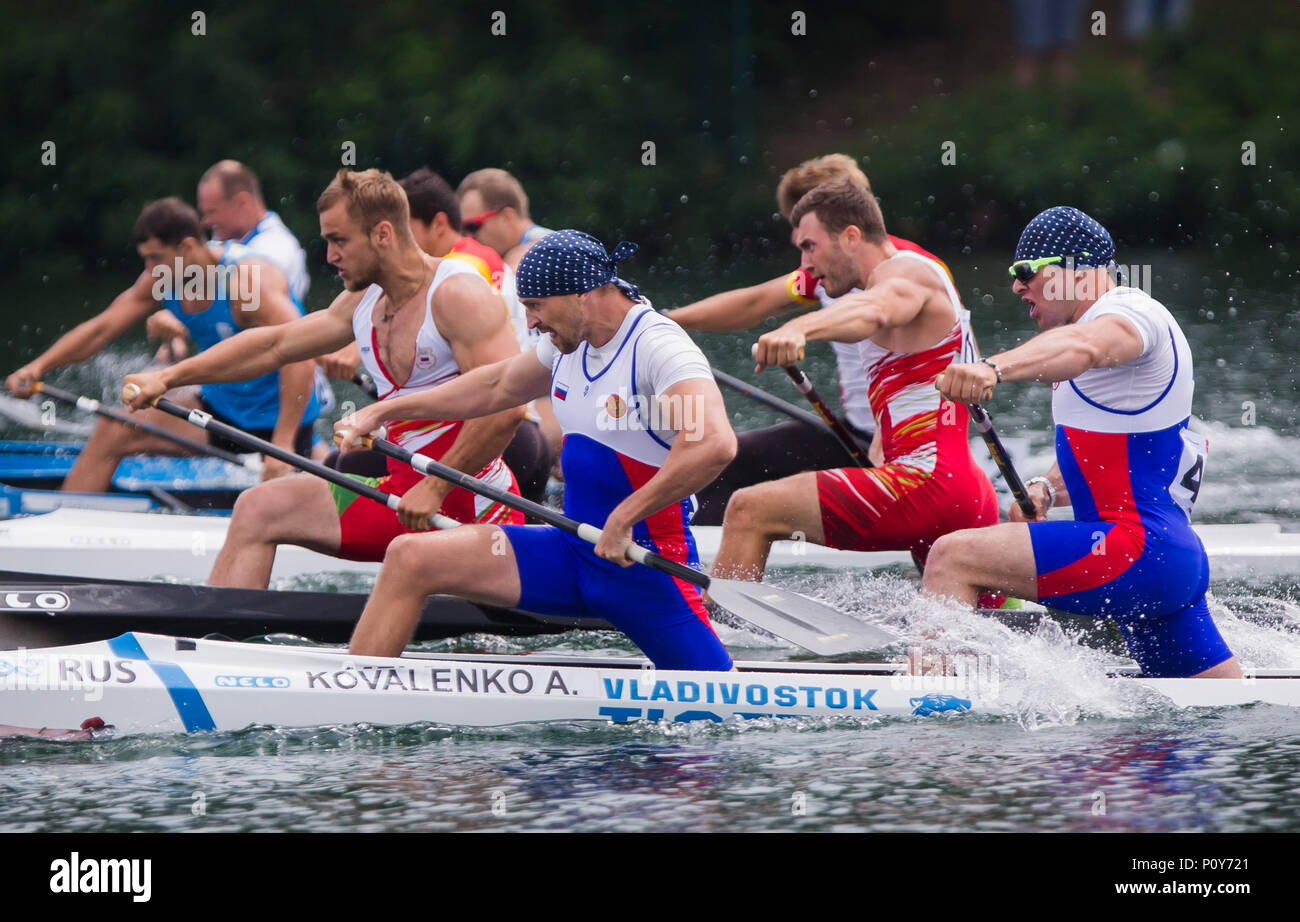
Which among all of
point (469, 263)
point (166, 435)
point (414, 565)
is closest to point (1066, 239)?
point (469, 263)

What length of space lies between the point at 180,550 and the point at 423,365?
8.79 ft

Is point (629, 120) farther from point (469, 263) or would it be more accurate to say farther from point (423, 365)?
point (423, 365)

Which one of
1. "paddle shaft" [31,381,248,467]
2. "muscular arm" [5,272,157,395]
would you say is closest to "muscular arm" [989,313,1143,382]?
"paddle shaft" [31,381,248,467]

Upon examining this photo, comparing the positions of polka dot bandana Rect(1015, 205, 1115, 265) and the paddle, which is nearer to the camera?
polka dot bandana Rect(1015, 205, 1115, 265)

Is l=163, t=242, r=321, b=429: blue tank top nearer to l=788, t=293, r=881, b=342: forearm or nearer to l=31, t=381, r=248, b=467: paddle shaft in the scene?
l=31, t=381, r=248, b=467: paddle shaft

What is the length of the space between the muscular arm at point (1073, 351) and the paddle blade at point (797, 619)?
1.11m

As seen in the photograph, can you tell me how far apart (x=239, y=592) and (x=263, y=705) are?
3.04ft

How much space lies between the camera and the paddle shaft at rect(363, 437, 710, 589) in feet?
15.7

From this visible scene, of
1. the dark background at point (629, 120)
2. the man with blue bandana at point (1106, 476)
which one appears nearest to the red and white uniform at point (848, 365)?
the man with blue bandana at point (1106, 476)

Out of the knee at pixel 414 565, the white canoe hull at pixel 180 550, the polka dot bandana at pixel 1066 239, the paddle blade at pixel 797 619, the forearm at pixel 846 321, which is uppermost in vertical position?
the polka dot bandana at pixel 1066 239

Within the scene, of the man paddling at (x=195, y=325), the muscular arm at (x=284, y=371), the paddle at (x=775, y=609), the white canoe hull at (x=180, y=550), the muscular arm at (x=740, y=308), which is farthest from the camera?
the man paddling at (x=195, y=325)

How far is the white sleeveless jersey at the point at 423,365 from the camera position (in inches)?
224

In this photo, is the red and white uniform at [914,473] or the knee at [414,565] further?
the red and white uniform at [914,473]

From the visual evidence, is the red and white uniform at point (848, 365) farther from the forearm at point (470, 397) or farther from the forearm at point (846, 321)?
the forearm at point (470, 397)
